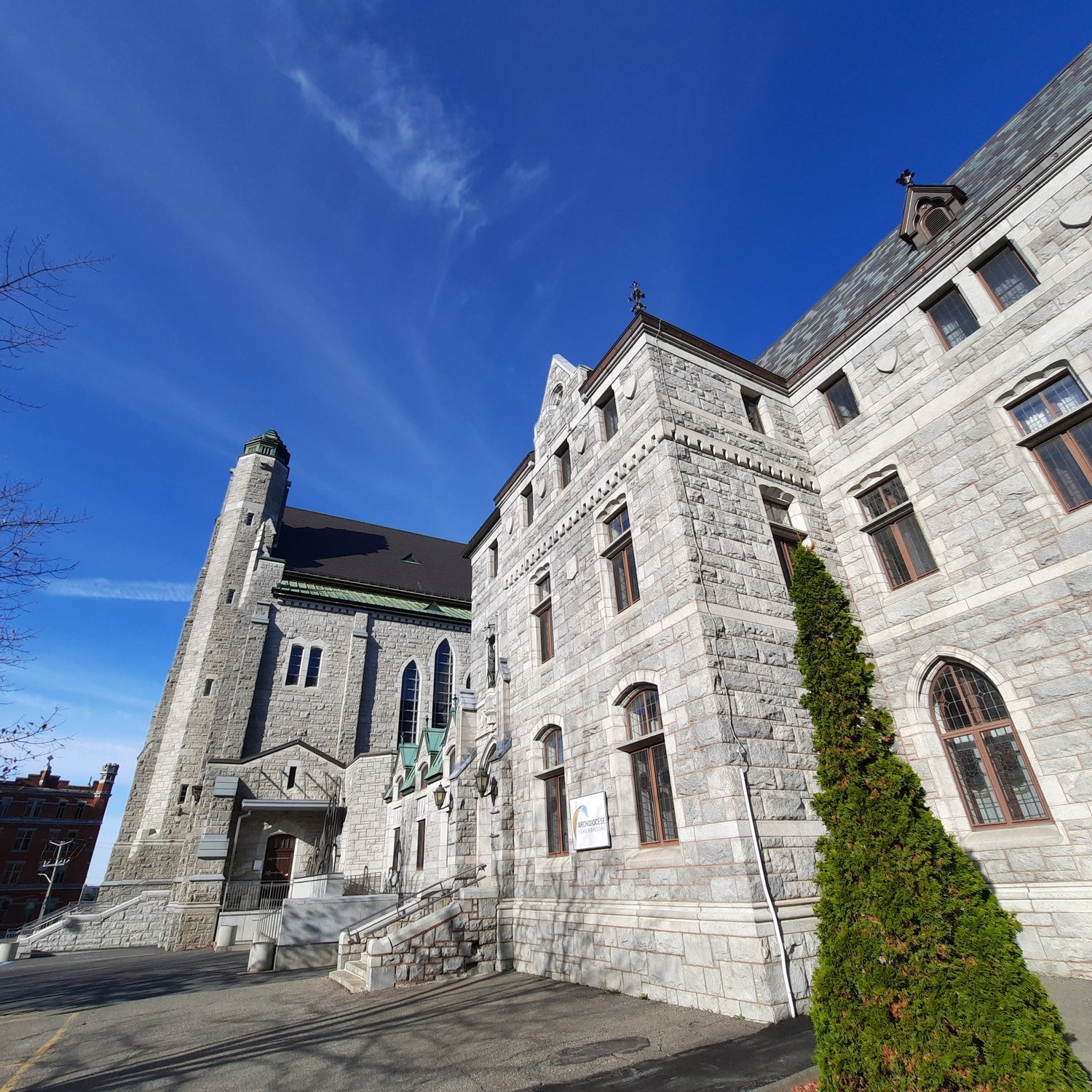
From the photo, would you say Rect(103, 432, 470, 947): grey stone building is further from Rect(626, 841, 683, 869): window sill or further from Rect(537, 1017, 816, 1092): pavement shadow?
Rect(537, 1017, 816, 1092): pavement shadow

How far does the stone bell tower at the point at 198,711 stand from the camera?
2312 centimetres

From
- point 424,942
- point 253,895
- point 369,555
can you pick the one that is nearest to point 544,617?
point 424,942

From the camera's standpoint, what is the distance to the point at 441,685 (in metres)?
30.2

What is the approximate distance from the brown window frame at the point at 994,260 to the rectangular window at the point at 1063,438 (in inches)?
→ 63.1

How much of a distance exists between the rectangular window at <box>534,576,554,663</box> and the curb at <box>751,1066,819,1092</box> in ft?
27.4

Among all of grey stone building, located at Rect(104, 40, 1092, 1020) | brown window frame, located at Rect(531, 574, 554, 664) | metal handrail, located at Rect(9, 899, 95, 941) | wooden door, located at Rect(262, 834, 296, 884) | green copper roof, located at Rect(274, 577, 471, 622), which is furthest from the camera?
green copper roof, located at Rect(274, 577, 471, 622)

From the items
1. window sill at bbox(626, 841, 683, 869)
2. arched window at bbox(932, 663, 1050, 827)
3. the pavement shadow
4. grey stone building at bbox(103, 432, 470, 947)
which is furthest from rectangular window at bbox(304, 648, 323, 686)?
arched window at bbox(932, 663, 1050, 827)

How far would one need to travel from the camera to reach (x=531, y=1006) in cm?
802

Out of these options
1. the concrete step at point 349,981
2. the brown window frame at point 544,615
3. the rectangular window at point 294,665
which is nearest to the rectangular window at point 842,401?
the brown window frame at point 544,615

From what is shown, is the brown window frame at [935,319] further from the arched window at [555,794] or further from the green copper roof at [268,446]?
the green copper roof at [268,446]

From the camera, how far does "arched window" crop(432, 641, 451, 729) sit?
2920cm

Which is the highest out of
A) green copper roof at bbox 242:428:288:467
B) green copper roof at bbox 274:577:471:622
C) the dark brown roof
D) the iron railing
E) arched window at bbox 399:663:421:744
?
green copper roof at bbox 242:428:288:467

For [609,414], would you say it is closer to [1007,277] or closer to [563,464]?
[563,464]

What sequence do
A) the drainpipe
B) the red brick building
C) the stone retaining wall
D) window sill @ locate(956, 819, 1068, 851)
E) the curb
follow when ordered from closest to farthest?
the curb, the drainpipe, window sill @ locate(956, 819, 1068, 851), the stone retaining wall, the red brick building
